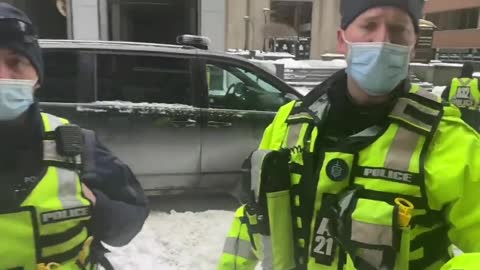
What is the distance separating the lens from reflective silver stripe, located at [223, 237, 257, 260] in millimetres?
1929

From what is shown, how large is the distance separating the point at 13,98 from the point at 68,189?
36cm

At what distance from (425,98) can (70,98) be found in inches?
165

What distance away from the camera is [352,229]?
156cm

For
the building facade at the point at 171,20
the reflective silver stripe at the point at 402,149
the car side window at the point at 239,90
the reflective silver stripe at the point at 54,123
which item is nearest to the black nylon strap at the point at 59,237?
the reflective silver stripe at the point at 54,123

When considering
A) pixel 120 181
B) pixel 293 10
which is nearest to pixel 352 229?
pixel 120 181

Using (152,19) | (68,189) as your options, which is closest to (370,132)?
(68,189)

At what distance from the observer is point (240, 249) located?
6.36 feet

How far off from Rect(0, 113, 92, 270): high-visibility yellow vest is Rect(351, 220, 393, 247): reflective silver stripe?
0.86m

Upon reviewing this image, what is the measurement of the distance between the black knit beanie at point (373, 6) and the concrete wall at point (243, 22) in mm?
24009

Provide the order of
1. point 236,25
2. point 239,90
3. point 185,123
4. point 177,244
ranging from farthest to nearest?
point 236,25 → point 239,90 → point 185,123 → point 177,244

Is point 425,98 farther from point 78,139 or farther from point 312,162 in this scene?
point 78,139

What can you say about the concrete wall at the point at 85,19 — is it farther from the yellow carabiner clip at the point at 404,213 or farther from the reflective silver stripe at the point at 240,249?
the yellow carabiner clip at the point at 404,213

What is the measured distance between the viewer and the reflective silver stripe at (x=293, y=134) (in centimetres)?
181

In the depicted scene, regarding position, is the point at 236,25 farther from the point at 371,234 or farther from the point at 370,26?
the point at 371,234
